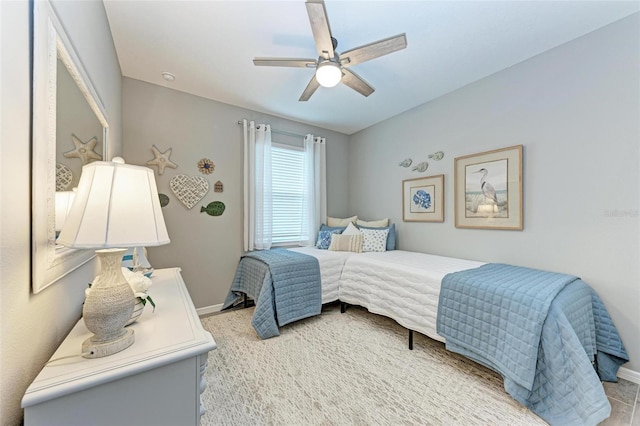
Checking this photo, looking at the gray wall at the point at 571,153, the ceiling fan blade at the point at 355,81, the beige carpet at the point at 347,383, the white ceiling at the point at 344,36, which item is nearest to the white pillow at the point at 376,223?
the gray wall at the point at 571,153

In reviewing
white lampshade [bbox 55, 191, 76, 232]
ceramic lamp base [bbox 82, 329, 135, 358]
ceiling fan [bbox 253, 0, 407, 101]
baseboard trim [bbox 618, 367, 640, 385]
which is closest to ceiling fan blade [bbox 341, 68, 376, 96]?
ceiling fan [bbox 253, 0, 407, 101]

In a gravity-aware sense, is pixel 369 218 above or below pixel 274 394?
above

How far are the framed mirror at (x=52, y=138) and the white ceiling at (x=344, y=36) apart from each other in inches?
41.1

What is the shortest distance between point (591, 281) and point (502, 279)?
714mm

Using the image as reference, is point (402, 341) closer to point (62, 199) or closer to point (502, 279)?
point (502, 279)

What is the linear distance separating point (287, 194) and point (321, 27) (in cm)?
231

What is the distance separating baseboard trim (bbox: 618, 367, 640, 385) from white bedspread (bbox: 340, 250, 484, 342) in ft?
3.55

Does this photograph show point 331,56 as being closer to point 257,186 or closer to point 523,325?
point 257,186

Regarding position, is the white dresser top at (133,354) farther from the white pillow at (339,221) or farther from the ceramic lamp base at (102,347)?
the white pillow at (339,221)

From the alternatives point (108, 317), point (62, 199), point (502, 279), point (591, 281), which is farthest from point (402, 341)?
point (62, 199)

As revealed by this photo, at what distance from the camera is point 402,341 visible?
7.56 ft

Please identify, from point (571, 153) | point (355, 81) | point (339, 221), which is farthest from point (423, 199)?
point (355, 81)

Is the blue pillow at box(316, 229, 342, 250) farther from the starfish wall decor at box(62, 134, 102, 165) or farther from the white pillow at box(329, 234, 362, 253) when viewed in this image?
the starfish wall decor at box(62, 134, 102, 165)

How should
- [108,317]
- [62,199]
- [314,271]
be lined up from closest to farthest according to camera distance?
[108,317] < [62,199] < [314,271]
